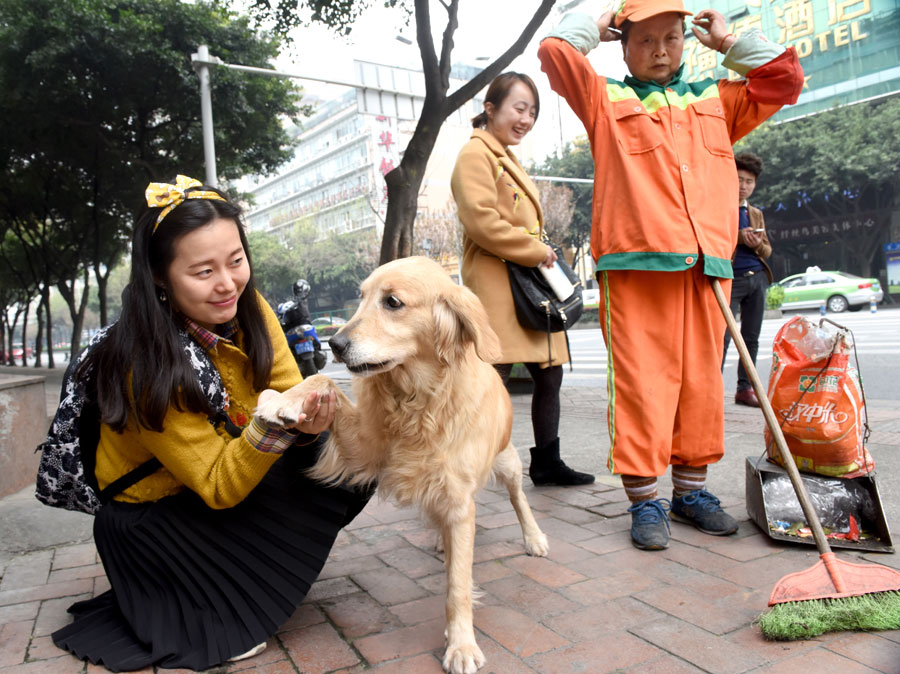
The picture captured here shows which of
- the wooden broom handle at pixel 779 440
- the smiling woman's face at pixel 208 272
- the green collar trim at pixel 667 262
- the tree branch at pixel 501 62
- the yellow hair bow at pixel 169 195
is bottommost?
the wooden broom handle at pixel 779 440

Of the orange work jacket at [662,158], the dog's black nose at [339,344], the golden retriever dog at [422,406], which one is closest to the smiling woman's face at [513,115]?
the orange work jacket at [662,158]

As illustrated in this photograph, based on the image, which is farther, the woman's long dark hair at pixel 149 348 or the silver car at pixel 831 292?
the silver car at pixel 831 292

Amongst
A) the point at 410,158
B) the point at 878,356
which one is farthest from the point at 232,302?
the point at 878,356

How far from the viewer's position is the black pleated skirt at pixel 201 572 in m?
2.14

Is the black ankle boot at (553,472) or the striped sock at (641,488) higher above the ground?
the striped sock at (641,488)

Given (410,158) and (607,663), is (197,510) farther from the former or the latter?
(410,158)

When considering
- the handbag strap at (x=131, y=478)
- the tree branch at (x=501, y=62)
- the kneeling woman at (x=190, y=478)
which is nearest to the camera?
the kneeling woman at (x=190, y=478)

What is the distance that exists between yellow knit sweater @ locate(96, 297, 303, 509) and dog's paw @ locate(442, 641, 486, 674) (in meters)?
0.83

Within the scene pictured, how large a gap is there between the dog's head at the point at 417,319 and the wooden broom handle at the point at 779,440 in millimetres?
1203

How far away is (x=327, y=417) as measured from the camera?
85.7 inches

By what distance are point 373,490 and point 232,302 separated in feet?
2.85

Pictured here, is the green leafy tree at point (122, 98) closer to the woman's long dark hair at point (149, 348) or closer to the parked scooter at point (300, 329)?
the parked scooter at point (300, 329)

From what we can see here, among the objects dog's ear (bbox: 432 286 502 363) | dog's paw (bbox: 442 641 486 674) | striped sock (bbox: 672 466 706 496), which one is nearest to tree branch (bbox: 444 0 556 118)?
striped sock (bbox: 672 466 706 496)

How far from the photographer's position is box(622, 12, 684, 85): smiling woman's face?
295cm
